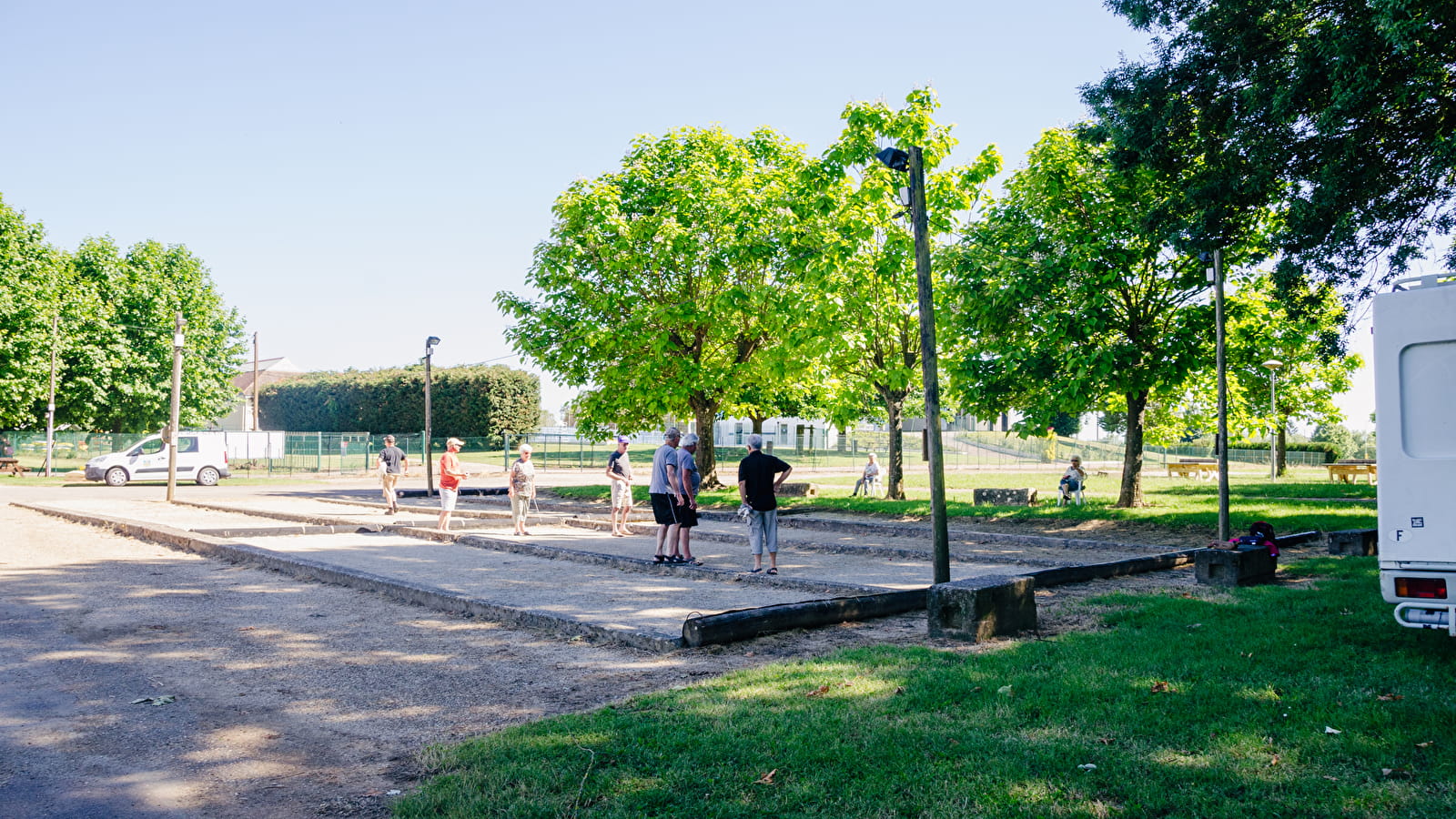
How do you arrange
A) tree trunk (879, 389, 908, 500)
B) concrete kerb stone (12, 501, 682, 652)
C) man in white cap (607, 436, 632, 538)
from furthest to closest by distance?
tree trunk (879, 389, 908, 500), man in white cap (607, 436, 632, 538), concrete kerb stone (12, 501, 682, 652)

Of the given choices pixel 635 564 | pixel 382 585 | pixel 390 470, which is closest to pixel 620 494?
pixel 635 564

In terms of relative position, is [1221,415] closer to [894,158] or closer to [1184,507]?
[894,158]

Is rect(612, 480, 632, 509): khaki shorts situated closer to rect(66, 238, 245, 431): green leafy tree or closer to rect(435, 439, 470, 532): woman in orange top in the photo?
rect(435, 439, 470, 532): woman in orange top

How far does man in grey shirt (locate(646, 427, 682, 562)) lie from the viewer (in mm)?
12797

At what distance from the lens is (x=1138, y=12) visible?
1428 centimetres

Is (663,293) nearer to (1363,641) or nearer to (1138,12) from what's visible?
(1138,12)

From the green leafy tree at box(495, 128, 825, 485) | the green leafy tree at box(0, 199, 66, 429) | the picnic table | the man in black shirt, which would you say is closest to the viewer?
the man in black shirt

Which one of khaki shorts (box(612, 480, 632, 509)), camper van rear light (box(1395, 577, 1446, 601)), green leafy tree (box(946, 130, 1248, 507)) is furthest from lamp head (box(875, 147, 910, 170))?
khaki shorts (box(612, 480, 632, 509))

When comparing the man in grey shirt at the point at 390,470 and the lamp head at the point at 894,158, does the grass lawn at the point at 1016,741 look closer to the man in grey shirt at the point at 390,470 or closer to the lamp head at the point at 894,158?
the lamp head at the point at 894,158

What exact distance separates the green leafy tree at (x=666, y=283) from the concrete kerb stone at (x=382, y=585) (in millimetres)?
11435

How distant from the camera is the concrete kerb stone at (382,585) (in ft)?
26.0

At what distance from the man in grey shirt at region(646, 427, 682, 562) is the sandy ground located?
3906 millimetres

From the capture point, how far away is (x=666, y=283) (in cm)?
2630

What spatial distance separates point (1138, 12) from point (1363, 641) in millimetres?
10695
